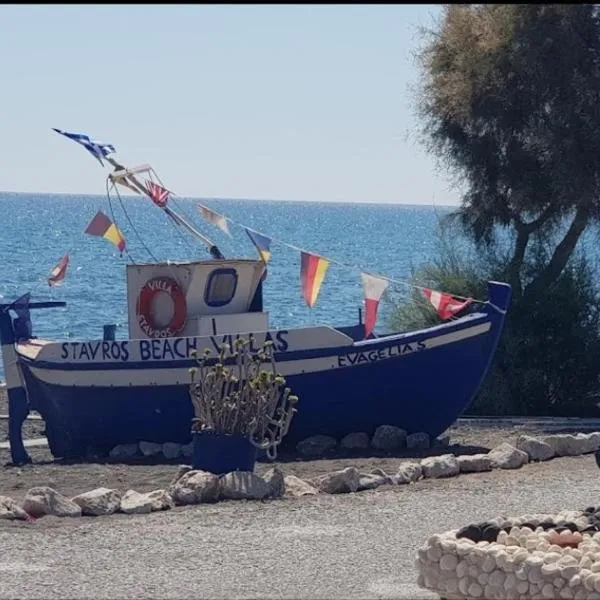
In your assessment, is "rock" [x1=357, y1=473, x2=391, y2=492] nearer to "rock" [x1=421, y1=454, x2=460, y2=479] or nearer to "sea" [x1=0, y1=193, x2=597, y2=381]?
"rock" [x1=421, y1=454, x2=460, y2=479]

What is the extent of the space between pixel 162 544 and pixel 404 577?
1.77 metres

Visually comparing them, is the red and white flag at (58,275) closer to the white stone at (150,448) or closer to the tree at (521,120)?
the white stone at (150,448)

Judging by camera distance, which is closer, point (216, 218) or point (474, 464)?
point (474, 464)

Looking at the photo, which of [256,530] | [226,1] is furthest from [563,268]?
[226,1]

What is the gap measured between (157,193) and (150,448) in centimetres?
320

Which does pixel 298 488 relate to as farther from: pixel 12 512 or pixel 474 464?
pixel 12 512

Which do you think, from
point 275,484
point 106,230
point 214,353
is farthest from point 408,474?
point 106,230

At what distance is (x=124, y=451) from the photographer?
615 inches

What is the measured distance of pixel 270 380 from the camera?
12.0 metres

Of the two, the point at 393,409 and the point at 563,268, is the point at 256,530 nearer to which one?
the point at 393,409

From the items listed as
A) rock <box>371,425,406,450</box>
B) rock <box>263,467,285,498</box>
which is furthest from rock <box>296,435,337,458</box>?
rock <box>263,467,285,498</box>

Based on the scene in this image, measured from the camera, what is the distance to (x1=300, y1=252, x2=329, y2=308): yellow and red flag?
15117 millimetres

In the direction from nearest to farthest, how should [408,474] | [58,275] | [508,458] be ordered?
[408,474] < [508,458] < [58,275]

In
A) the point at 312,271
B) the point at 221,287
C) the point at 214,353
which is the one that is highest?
the point at 312,271
